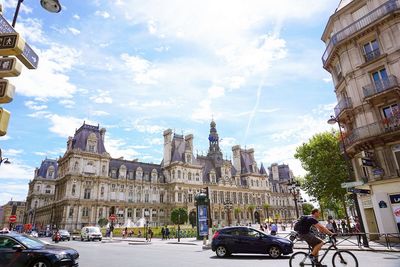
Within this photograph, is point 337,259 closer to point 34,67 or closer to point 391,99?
point 34,67

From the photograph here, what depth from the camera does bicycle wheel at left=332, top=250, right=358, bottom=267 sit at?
785 centimetres

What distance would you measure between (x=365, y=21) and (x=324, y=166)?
1614 centimetres

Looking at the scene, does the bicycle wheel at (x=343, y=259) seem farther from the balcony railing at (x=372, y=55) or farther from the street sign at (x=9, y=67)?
the balcony railing at (x=372, y=55)

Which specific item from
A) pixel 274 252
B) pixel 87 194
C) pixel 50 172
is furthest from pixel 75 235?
pixel 50 172

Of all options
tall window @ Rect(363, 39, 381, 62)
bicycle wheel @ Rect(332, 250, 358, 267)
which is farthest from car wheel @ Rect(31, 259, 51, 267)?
tall window @ Rect(363, 39, 381, 62)

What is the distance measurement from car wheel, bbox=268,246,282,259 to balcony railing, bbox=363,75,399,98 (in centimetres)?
1395

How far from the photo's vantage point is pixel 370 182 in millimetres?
19688

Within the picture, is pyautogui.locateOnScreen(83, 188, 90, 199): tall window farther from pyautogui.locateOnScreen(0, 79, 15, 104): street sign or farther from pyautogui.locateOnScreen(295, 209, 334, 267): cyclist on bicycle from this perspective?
pyautogui.locateOnScreen(0, 79, 15, 104): street sign

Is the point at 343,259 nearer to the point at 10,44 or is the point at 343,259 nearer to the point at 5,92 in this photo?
the point at 5,92

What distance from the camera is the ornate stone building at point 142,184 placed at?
54.5 m

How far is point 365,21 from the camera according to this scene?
854 inches

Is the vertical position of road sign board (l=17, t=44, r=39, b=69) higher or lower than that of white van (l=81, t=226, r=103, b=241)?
higher

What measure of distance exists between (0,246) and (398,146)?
2222cm

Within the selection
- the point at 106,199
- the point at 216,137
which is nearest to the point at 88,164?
the point at 106,199
